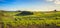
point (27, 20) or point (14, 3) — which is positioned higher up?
point (14, 3)

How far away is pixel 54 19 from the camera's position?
1.19 m

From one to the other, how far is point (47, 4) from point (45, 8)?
6cm

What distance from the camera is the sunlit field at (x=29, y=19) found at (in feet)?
3.83

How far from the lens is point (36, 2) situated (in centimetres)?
122

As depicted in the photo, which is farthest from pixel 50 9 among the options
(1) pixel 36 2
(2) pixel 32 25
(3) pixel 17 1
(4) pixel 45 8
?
(3) pixel 17 1

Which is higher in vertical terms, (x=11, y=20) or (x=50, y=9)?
(x=50, y=9)

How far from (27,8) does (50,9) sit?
0.94 feet

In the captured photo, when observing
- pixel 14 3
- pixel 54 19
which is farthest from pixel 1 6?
pixel 54 19

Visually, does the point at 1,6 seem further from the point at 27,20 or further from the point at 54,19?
the point at 54,19

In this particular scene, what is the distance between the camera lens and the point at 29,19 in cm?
118

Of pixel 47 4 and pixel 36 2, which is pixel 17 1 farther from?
pixel 47 4

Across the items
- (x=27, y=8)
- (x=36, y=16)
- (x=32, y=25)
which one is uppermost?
(x=27, y=8)

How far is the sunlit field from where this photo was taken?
1167 millimetres

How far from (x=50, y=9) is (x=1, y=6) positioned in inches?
→ 23.9
